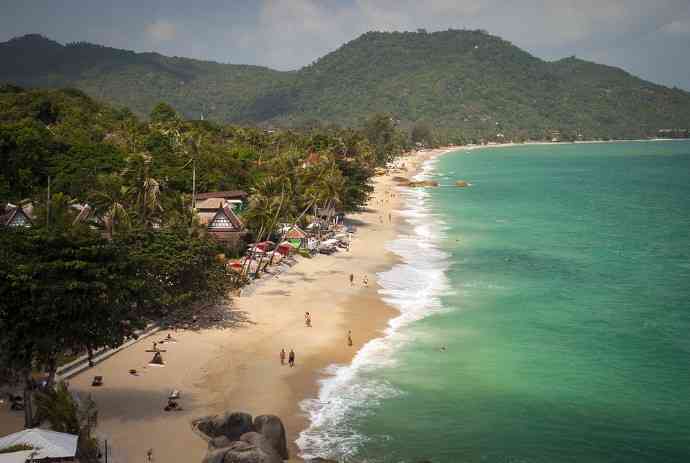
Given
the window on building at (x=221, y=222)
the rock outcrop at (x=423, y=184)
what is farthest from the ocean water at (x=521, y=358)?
the rock outcrop at (x=423, y=184)

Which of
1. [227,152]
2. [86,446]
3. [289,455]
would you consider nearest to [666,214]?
[227,152]

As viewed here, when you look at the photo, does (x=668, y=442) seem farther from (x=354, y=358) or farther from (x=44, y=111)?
(x=44, y=111)

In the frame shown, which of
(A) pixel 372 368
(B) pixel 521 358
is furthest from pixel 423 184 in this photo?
(A) pixel 372 368

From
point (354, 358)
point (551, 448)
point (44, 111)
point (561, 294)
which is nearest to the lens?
point (551, 448)

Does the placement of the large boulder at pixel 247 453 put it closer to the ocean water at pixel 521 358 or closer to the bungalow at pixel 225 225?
the ocean water at pixel 521 358

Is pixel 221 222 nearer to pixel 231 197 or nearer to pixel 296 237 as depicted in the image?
pixel 296 237

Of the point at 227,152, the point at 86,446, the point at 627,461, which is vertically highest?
the point at 227,152

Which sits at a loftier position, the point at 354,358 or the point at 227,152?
the point at 227,152

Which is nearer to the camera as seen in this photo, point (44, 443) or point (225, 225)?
point (44, 443)
